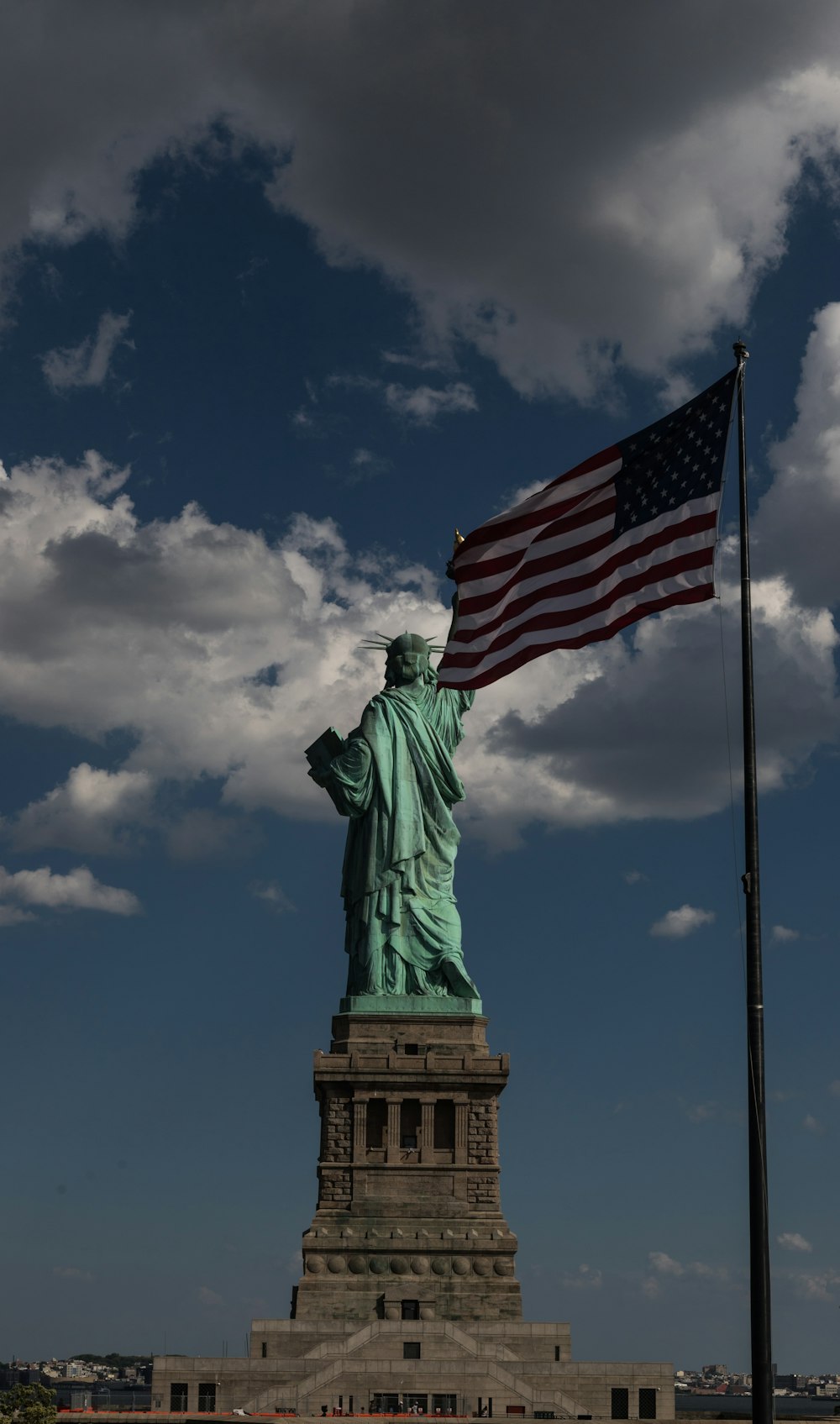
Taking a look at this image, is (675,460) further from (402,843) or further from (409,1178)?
(402,843)

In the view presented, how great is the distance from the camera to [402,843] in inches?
2576

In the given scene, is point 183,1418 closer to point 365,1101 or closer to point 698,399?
point 365,1101

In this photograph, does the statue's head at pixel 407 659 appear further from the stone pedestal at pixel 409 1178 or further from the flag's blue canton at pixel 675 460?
the flag's blue canton at pixel 675 460

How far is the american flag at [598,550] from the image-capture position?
23.8 metres

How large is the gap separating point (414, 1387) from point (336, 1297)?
5433mm

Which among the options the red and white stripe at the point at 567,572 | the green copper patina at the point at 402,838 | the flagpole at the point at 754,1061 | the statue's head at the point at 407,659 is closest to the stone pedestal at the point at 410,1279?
the green copper patina at the point at 402,838

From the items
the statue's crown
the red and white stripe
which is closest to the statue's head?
the statue's crown

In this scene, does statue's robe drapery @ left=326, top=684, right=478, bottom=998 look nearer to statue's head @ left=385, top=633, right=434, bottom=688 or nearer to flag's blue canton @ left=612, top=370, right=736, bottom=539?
statue's head @ left=385, top=633, right=434, bottom=688

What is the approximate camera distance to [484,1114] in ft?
202

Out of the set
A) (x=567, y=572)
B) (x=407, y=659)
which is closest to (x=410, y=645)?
(x=407, y=659)

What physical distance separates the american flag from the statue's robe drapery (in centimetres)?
3716

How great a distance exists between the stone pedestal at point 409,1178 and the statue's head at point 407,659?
1188 cm

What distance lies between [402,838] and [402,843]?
7.0 inches

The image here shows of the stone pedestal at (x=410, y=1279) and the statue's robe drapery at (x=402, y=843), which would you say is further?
the statue's robe drapery at (x=402, y=843)
